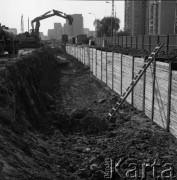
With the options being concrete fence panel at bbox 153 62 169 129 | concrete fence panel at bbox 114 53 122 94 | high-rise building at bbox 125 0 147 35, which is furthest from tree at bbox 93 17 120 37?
concrete fence panel at bbox 153 62 169 129

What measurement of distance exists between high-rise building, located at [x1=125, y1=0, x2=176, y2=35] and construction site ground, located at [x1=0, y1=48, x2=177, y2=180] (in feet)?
272

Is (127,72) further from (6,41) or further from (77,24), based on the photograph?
(77,24)

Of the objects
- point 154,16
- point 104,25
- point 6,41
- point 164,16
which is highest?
point 154,16

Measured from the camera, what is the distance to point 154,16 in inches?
3893

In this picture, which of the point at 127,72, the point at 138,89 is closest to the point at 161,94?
the point at 138,89

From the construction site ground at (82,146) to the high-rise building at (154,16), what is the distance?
8278cm

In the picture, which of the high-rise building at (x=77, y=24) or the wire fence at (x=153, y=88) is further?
the high-rise building at (x=77, y=24)

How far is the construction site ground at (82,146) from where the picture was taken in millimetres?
6426

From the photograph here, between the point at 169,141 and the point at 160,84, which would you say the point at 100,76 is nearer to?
the point at 160,84

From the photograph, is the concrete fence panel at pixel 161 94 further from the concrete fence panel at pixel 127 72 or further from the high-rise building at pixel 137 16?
the high-rise building at pixel 137 16

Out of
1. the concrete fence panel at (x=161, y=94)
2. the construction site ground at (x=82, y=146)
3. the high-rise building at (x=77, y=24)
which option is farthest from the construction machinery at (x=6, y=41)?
the high-rise building at (x=77, y=24)

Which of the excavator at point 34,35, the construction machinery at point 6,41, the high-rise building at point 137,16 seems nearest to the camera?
the construction machinery at point 6,41

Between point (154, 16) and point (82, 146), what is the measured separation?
311 feet

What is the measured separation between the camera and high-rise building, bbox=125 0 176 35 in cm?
9469
